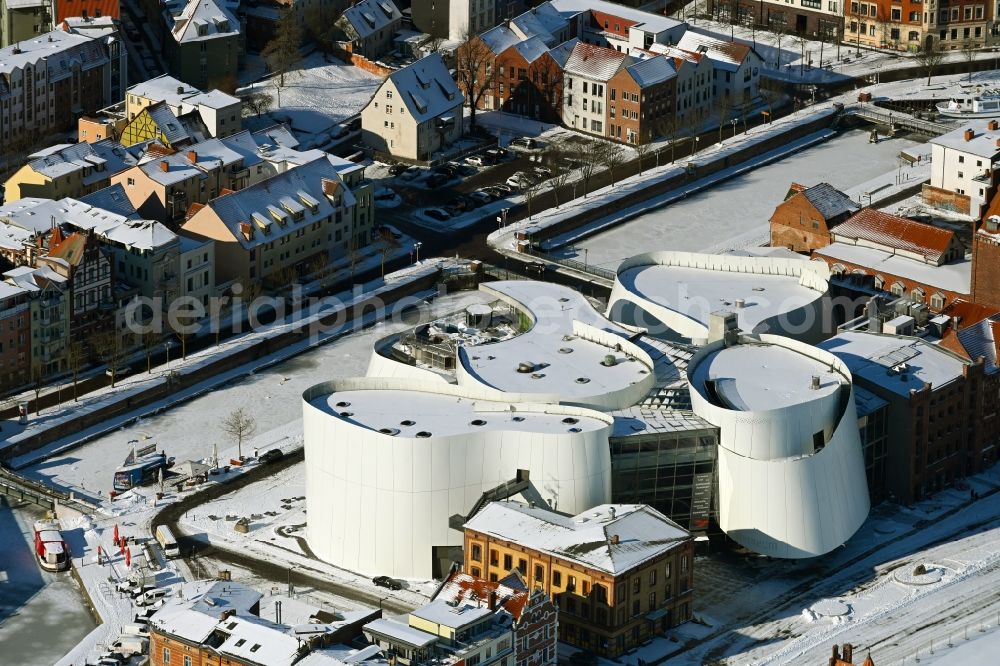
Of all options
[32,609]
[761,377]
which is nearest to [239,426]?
[32,609]

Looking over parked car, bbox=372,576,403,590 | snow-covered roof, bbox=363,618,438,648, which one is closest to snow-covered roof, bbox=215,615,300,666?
snow-covered roof, bbox=363,618,438,648

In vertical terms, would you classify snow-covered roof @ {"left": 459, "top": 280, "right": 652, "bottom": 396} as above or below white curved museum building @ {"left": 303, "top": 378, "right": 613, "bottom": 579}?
above

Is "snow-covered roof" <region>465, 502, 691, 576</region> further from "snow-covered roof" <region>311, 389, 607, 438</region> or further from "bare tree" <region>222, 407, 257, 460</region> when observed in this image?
"bare tree" <region>222, 407, 257, 460</region>

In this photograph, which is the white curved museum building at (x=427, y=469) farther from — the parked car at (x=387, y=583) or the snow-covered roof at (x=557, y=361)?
the snow-covered roof at (x=557, y=361)

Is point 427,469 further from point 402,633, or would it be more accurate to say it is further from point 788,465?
point 788,465

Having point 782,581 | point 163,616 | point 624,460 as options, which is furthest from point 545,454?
point 163,616

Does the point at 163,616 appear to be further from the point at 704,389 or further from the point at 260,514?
the point at 704,389
